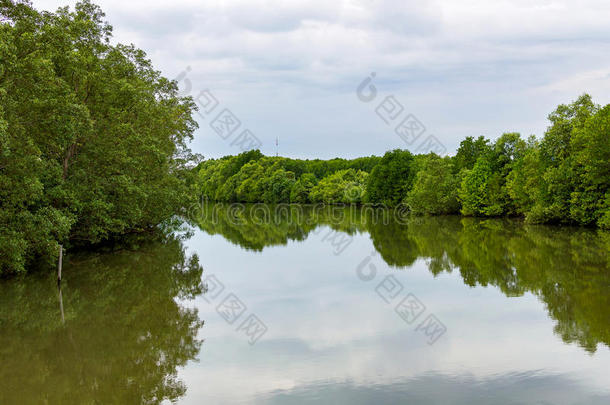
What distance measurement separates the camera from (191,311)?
14.2 meters

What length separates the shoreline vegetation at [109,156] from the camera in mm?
16156

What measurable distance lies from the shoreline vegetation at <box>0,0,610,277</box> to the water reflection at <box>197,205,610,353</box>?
16.9ft

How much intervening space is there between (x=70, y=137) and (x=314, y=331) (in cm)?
1103

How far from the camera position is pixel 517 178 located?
150 ft

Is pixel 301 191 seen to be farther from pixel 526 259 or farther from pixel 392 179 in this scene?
pixel 526 259

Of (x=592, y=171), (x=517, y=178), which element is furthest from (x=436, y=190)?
(x=592, y=171)

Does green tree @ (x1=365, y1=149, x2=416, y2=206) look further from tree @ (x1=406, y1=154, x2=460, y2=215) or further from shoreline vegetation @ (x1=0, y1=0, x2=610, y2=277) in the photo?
shoreline vegetation @ (x1=0, y1=0, x2=610, y2=277)

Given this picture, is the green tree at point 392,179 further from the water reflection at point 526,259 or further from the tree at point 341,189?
the water reflection at point 526,259

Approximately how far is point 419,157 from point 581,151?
4310 centimetres

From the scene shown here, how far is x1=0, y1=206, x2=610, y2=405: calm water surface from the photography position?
848 cm

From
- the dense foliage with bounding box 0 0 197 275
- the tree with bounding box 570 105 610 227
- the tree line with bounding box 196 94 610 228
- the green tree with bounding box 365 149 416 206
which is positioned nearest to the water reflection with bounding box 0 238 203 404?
the dense foliage with bounding box 0 0 197 275

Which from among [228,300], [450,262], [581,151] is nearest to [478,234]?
[581,151]

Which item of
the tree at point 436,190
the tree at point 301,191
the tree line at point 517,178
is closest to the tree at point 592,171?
the tree line at point 517,178

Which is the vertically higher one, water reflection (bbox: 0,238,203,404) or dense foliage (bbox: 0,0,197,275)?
dense foliage (bbox: 0,0,197,275)
